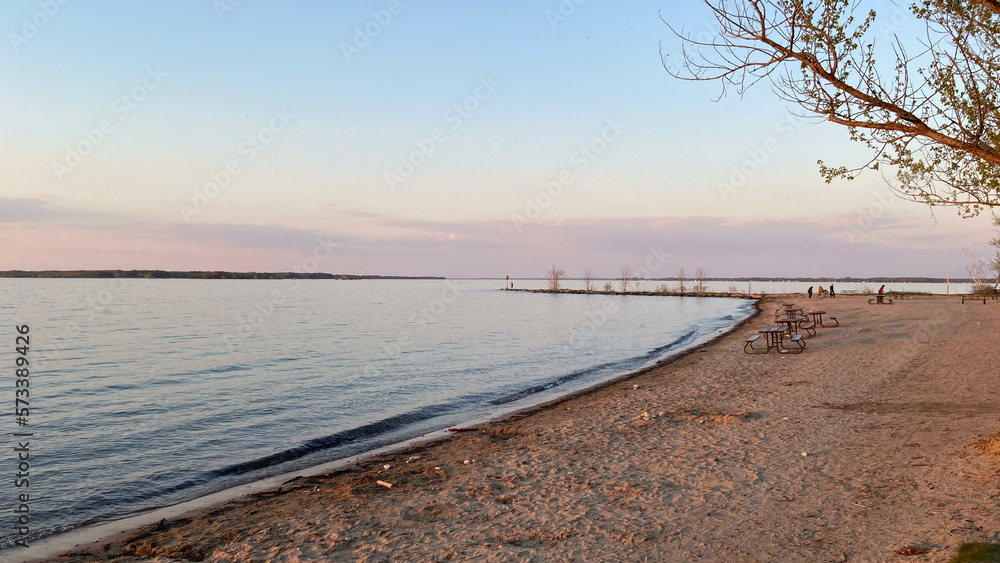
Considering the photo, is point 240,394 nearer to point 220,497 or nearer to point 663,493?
point 220,497

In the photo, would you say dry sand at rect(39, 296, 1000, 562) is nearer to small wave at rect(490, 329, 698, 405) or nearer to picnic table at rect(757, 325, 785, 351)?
small wave at rect(490, 329, 698, 405)

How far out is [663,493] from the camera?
7.01 metres

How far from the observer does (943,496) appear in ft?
20.5

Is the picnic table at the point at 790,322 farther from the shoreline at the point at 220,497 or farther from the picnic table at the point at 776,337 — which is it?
the shoreline at the point at 220,497

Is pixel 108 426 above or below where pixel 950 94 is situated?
below

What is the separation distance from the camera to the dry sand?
18.1 feet

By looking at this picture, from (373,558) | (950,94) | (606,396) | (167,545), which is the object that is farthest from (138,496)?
(950,94)

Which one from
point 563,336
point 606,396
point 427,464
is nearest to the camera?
point 427,464

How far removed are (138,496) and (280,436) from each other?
3651mm

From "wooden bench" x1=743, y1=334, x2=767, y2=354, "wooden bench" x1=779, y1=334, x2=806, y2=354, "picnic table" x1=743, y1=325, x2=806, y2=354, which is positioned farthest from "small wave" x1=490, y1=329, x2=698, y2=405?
"wooden bench" x1=779, y1=334, x2=806, y2=354

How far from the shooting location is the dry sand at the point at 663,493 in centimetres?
551

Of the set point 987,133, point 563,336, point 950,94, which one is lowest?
point 563,336

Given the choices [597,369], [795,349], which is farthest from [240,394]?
[795,349]

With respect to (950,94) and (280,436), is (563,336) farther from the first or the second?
(950,94)
